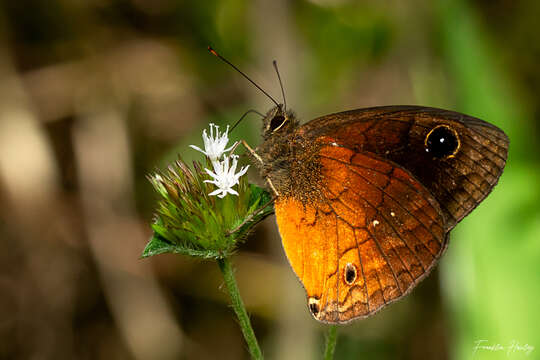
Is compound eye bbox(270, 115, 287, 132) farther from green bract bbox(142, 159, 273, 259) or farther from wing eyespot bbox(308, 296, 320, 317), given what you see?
wing eyespot bbox(308, 296, 320, 317)


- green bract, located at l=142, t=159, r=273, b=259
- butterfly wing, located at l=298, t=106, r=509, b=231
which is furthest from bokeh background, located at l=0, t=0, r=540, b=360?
green bract, located at l=142, t=159, r=273, b=259

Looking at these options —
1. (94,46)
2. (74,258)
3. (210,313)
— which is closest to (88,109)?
(94,46)

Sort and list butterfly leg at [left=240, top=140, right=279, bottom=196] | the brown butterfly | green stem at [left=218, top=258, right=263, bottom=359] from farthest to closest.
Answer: butterfly leg at [left=240, top=140, right=279, bottom=196]
the brown butterfly
green stem at [left=218, top=258, right=263, bottom=359]

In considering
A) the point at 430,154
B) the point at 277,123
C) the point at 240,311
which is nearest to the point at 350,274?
the point at 240,311

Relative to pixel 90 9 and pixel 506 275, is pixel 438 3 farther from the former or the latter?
pixel 90 9

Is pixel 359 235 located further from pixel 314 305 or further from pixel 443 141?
pixel 443 141
